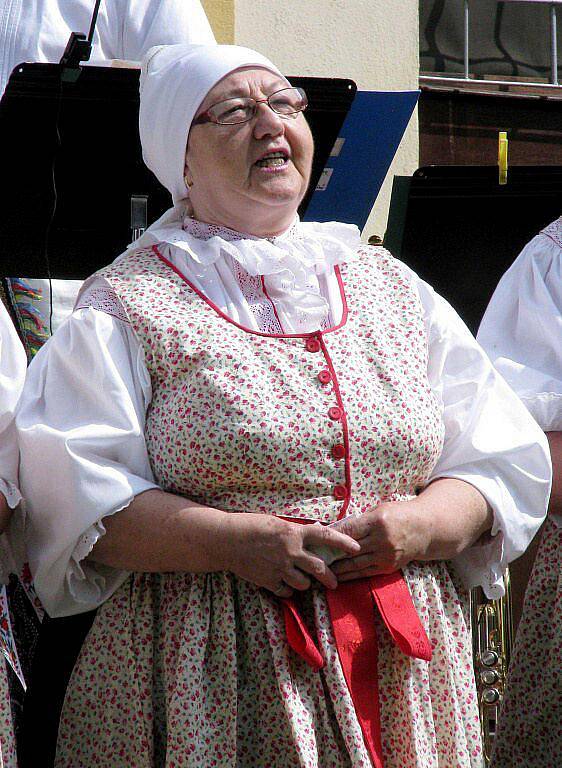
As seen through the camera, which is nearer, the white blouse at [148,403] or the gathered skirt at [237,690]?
the gathered skirt at [237,690]

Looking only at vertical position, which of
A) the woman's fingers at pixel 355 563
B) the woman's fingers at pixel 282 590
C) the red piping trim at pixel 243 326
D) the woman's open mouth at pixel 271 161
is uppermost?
the woman's open mouth at pixel 271 161

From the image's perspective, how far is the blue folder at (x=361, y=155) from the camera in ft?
10.9

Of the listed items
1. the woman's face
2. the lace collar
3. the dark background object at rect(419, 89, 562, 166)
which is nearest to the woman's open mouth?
the woman's face

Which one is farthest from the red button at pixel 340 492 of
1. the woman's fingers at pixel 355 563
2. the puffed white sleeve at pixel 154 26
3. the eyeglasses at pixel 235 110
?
the puffed white sleeve at pixel 154 26

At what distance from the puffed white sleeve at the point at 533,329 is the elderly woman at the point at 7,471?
1.30 m

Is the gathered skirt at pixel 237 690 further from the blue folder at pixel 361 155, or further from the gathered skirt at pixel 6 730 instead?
the blue folder at pixel 361 155

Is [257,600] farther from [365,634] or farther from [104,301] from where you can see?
[104,301]

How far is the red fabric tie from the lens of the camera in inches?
94.9

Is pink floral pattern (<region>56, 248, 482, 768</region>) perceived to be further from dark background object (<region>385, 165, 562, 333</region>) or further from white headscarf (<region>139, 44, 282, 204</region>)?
dark background object (<region>385, 165, 562, 333</region>)

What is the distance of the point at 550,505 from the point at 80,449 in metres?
1.27

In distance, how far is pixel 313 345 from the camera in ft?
8.69

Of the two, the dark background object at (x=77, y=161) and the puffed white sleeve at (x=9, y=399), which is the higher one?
the dark background object at (x=77, y=161)

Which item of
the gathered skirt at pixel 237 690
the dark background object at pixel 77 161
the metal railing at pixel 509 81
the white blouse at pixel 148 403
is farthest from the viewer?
the metal railing at pixel 509 81

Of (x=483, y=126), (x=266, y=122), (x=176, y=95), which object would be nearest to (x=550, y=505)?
(x=266, y=122)
